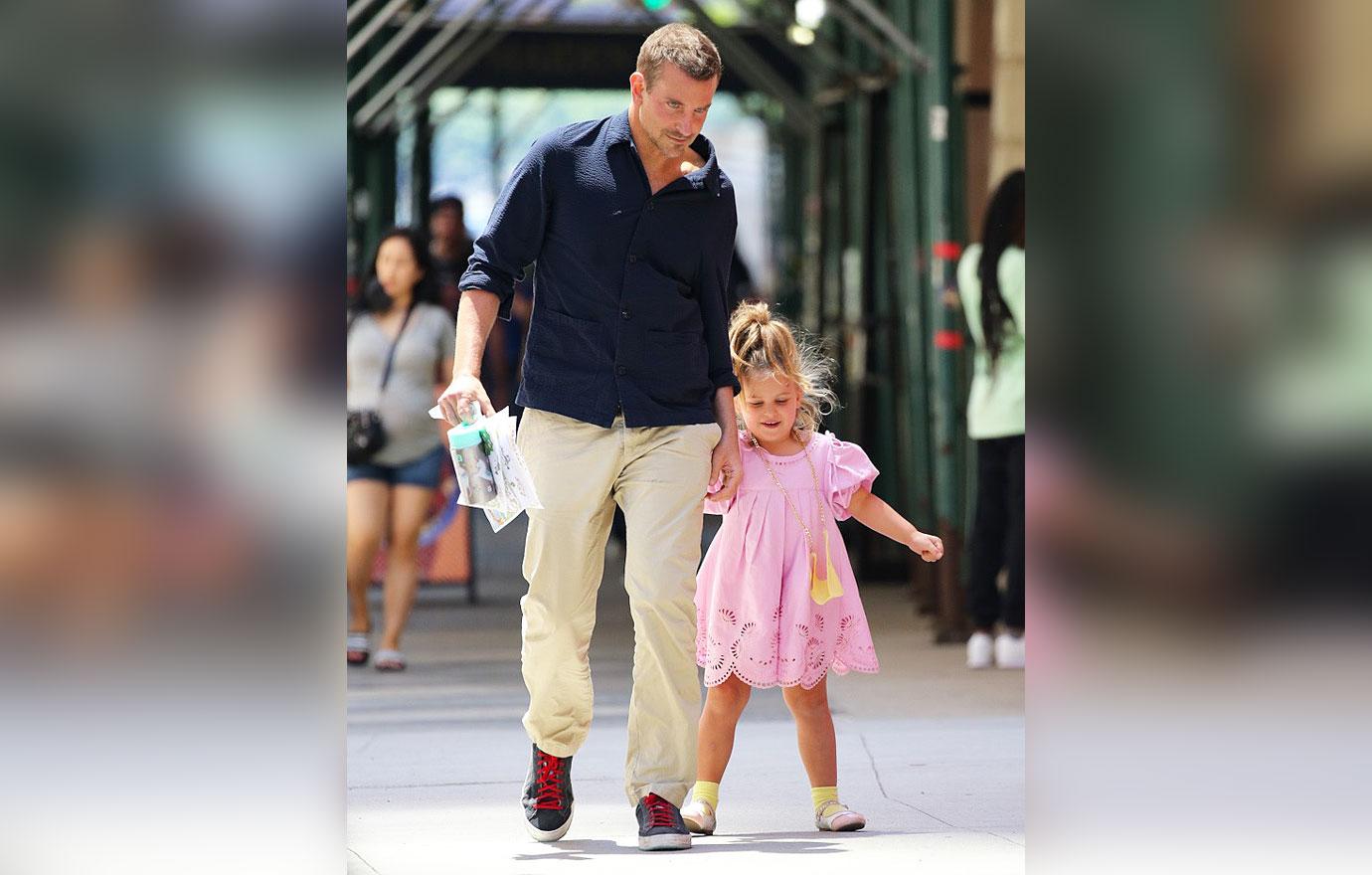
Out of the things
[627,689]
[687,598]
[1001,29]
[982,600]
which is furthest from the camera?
[1001,29]

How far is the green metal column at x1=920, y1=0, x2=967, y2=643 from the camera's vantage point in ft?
31.2

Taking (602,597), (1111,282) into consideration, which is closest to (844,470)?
(1111,282)

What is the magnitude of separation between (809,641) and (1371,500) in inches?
85.8

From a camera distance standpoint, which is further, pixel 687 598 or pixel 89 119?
pixel 687 598

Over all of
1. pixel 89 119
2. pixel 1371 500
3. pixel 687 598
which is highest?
pixel 89 119

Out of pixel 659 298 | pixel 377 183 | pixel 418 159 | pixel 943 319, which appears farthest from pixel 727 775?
pixel 418 159

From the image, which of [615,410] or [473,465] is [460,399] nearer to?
[473,465]

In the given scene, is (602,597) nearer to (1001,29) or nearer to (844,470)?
(1001,29)

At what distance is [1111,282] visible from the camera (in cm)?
351

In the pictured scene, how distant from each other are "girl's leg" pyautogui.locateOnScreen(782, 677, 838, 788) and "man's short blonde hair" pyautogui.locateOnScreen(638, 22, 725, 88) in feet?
5.34

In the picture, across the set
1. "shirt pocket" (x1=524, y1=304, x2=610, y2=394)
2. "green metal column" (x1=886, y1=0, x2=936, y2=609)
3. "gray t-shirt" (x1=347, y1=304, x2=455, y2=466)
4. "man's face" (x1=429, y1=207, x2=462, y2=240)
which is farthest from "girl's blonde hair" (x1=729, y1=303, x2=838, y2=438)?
"man's face" (x1=429, y1=207, x2=462, y2=240)

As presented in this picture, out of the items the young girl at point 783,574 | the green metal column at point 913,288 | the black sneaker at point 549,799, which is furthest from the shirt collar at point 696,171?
the green metal column at point 913,288

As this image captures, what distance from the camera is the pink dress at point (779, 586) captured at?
17.5ft

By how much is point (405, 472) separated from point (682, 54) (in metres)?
4.53
